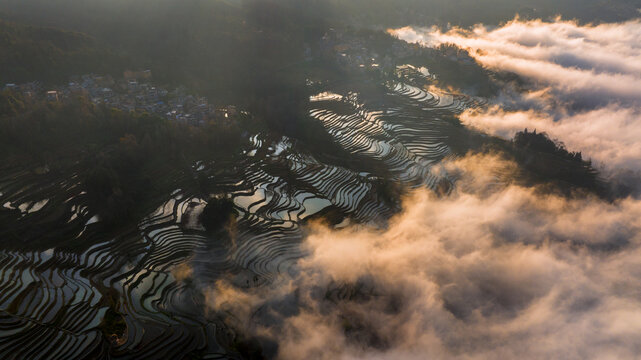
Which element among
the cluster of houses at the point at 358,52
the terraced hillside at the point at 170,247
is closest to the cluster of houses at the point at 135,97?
the terraced hillside at the point at 170,247

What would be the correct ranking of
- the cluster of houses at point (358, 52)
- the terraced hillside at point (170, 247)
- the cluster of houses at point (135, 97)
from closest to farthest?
the terraced hillside at point (170, 247) → the cluster of houses at point (135, 97) → the cluster of houses at point (358, 52)

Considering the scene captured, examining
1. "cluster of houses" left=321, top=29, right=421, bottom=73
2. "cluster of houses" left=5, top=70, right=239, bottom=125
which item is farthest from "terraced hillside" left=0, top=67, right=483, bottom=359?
"cluster of houses" left=321, top=29, right=421, bottom=73

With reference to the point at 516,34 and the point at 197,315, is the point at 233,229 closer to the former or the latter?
the point at 197,315

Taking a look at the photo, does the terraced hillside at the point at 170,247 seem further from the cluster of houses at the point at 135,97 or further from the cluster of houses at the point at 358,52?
the cluster of houses at the point at 358,52

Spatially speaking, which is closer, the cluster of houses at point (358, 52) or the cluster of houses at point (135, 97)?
the cluster of houses at point (135, 97)

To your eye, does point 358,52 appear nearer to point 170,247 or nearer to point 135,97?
point 135,97
